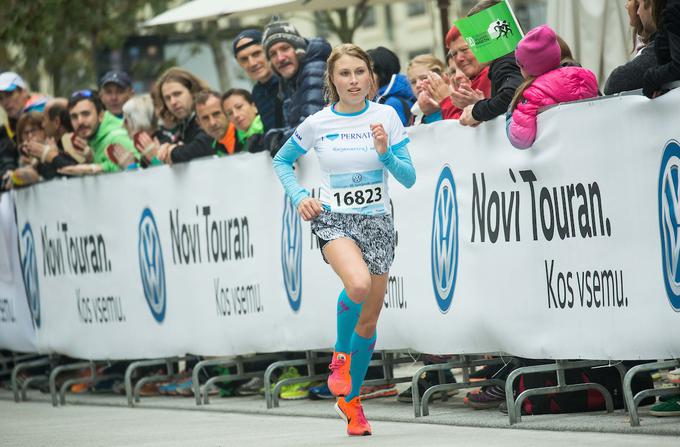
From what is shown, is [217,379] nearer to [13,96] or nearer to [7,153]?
[7,153]

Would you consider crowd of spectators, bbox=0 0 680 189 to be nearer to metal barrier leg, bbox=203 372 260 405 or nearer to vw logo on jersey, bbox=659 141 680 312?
vw logo on jersey, bbox=659 141 680 312

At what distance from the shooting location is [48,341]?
13.7 m

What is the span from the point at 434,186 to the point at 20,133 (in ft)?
20.6

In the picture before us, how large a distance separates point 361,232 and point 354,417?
985 millimetres

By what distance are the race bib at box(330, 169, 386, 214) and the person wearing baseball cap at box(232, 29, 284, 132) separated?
301cm

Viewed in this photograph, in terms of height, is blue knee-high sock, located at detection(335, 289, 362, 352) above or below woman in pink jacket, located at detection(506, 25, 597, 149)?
below

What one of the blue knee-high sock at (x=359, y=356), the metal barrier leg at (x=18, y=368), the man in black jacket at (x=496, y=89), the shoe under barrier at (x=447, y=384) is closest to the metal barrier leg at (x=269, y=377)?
the shoe under barrier at (x=447, y=384)

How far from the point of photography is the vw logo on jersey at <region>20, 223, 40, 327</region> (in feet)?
45.4

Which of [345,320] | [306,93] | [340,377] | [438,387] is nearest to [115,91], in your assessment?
[306,93]

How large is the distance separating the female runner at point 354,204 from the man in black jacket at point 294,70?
1958mm

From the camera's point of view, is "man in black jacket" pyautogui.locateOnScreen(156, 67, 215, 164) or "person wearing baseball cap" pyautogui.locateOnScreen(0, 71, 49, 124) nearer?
"man in black jacket" pyautogui.locateOnScreen(156, 67, 215, 164)

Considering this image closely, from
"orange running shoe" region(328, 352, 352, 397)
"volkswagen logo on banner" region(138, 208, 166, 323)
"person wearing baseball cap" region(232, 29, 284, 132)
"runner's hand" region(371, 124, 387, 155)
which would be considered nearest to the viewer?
"runner's hand" region(371, 124, 387, 155)

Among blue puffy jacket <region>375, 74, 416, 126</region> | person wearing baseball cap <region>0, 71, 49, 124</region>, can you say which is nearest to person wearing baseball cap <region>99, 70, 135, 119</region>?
person wearing baseball cap <region>0, 71, 49, 124</region>

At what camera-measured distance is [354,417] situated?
823 cm
